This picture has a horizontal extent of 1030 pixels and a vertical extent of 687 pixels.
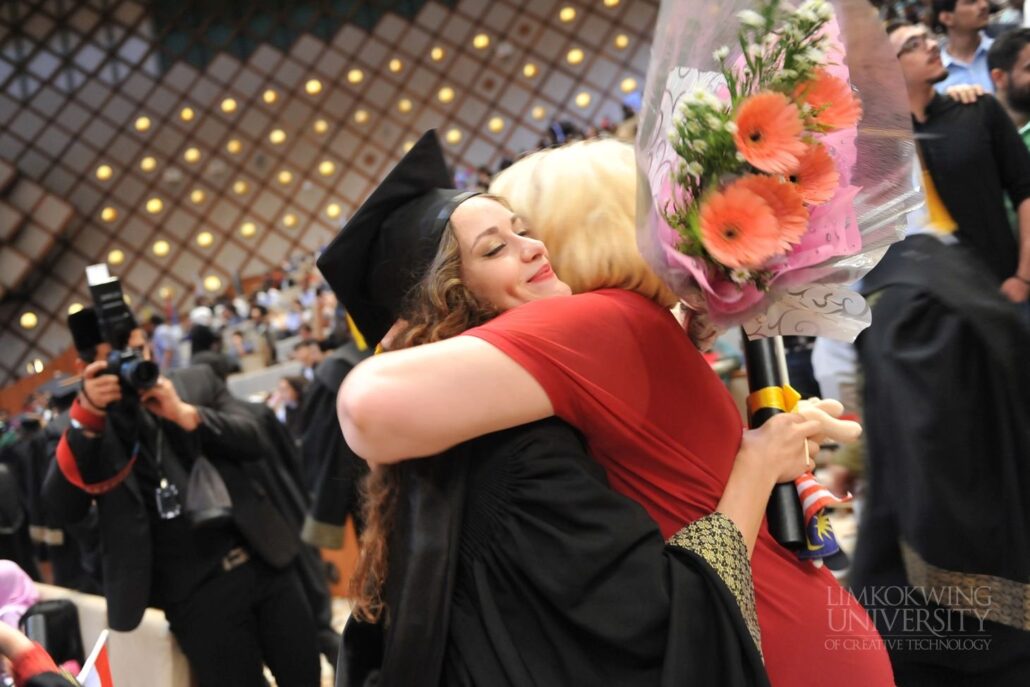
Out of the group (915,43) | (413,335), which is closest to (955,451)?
(413,335)

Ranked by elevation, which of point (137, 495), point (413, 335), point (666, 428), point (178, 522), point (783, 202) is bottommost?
point (178, 522)

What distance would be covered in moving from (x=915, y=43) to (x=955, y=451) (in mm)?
1361

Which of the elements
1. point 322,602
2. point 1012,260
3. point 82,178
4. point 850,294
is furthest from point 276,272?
point 850,294

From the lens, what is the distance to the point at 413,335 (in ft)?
4.24

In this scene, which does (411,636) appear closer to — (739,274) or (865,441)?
(739,274)

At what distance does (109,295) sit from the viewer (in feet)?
8.67

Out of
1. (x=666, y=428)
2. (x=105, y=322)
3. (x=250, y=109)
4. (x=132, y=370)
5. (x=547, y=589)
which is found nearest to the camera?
(x=547, y=589)

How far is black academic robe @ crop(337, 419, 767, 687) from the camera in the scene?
1116 millimetres

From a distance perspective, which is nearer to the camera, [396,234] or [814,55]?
[814,55]

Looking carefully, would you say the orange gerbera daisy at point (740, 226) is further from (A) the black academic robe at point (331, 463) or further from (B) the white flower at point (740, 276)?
(A) the black academic robe at point (331, 463)

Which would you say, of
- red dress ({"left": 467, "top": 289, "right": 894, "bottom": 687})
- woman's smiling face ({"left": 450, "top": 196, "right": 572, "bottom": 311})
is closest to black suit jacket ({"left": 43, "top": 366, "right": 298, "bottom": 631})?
woman's smiling face ({"left": 450, "top": 196, "right": 572, "bottom": 311})

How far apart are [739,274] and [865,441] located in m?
0.94

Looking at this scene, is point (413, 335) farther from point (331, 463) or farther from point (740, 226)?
point (331, 463)

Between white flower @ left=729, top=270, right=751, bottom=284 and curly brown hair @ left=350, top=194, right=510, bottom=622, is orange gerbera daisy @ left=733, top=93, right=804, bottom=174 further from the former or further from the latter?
curly brown hair @ left=350, top=194, right=510, bottom=622
